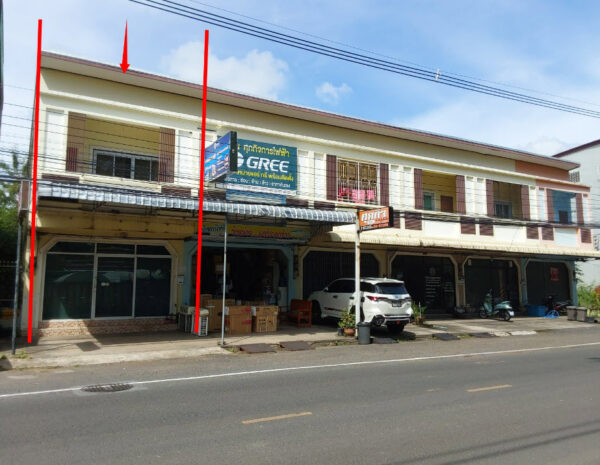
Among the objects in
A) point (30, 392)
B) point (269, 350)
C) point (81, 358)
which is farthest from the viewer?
point (269, 350)

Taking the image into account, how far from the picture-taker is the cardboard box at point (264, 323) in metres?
16.0

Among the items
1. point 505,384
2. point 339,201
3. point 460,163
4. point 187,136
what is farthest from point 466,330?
point 187,136

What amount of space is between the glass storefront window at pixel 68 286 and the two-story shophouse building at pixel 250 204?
0.10 ft

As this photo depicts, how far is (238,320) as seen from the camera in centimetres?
1575

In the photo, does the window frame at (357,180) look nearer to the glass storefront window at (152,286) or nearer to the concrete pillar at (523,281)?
the glass storefront window at (152,286)

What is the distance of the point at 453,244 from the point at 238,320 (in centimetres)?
1048

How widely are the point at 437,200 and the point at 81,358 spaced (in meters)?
17.3

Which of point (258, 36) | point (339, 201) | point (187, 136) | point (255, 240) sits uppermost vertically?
point (258, 36)

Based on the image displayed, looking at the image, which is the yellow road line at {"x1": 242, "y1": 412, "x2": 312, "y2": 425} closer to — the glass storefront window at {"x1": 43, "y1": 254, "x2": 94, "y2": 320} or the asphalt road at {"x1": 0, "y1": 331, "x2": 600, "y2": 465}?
the asphalt road at {"x1": 0, "y1": 331, "x2": 600, "y2": 465}

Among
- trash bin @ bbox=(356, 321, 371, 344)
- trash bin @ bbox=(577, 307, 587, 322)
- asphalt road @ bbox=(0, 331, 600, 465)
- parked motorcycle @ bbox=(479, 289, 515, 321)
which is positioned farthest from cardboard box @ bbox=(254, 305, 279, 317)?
trash bin @ bbox=(577, 307, 587, 322)

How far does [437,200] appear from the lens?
918 inches

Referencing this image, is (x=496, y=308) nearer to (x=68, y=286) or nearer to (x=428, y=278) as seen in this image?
(x=428, y=278)

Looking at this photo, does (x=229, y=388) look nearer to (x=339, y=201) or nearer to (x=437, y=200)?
(x=339, y=201)

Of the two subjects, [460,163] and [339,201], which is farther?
[460,163]
